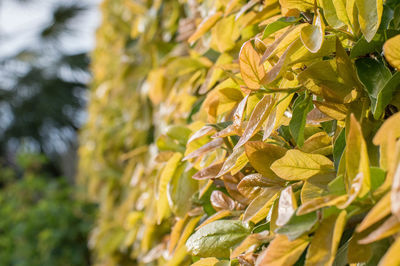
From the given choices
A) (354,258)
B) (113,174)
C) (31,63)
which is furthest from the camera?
(31,63)

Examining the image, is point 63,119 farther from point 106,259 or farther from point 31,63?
point 106,259

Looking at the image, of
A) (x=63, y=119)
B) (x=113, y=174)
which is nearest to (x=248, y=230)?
(x=113, y=174)

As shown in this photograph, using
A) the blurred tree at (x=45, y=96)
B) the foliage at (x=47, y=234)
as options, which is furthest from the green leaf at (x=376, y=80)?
the blurred tree at (x=45, y=96)

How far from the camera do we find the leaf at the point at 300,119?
551 millimetres

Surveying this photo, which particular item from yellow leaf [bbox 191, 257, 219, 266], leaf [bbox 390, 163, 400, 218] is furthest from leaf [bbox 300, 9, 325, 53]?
yellow leaf [bbox 191, 257, 219, 266]

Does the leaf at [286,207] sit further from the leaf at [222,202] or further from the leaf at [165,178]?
the leaf at [165,178]

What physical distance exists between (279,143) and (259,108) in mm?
105

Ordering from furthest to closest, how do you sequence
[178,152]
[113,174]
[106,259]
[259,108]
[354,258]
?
1. [113,174]
2. [106,259]
3. [178,152]
4. [259,108]
5. [354,258]

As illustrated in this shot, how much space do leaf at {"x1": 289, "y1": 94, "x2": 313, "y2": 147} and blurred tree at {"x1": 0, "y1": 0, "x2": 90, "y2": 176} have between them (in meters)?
11.3

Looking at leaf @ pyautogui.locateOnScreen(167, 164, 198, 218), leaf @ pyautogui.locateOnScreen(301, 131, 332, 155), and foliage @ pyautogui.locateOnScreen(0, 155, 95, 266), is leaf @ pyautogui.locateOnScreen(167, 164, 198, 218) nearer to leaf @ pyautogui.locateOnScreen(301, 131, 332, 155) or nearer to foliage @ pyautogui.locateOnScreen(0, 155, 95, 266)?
leaf @ pyautogui.locateOnScreen(301, 131, 332, 155)

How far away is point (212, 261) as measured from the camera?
0.62 m

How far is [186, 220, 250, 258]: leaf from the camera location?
58 cm

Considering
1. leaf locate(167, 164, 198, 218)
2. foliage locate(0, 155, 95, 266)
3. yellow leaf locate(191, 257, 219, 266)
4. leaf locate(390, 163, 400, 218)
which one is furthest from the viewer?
foliage locate(0, 155, 95, 266)

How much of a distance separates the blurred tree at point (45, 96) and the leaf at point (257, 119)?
11275mm
